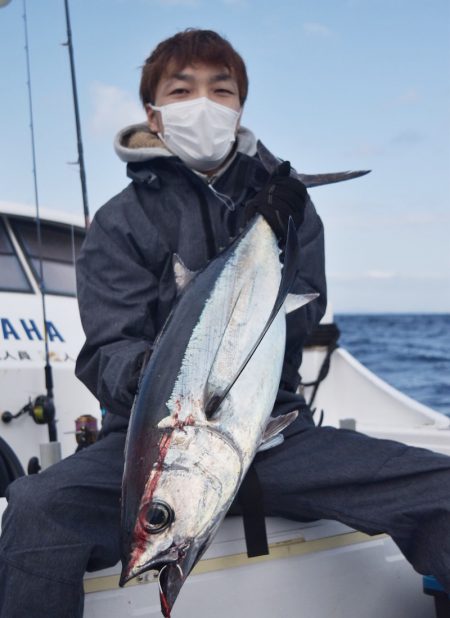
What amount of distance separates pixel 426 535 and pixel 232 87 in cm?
178

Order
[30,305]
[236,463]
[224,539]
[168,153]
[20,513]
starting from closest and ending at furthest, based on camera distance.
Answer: [236,463] → [20,513] → [224,539] → [168,153] → [30,305]

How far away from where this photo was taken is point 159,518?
1.55 m

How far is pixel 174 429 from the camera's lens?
166 centimetres

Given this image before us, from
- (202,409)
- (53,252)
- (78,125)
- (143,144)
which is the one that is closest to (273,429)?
(202,409)

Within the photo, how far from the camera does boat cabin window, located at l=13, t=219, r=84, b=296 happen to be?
5148 millimetres

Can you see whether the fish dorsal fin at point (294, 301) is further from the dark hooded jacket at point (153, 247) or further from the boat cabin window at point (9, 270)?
the boat cabin window at point (9, 270)

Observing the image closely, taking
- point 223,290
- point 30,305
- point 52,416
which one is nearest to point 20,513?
point 223,290

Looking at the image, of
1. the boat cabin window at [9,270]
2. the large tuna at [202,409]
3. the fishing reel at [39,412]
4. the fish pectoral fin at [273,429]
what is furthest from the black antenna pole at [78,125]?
the fish pectoral fin at [273,429]

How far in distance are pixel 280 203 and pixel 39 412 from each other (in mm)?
2293

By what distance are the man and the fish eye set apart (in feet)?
1.39

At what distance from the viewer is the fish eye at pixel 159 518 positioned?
60.9 inches

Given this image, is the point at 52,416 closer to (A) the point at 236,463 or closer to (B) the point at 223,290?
(B) the point at 223,290

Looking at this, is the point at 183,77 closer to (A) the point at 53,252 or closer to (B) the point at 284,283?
(B) the point at 284,283

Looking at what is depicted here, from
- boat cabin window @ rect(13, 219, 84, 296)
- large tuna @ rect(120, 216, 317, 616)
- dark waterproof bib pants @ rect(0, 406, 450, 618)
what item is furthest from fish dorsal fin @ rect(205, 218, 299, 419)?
boat cabin window @ rect(13, 219, 84, 296)
